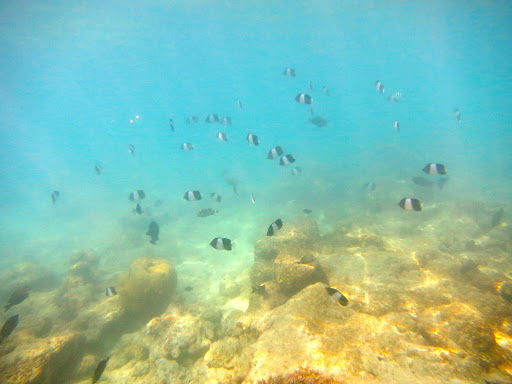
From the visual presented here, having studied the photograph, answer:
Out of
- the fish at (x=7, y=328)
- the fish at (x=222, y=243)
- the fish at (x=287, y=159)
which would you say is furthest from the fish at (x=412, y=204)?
the fish at (x=7, y=328)

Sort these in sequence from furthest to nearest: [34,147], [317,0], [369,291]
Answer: [34,147], [317,0], [369,291]

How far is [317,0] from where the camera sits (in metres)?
28.3

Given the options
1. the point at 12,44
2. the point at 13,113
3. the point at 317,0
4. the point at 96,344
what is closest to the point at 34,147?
the point at 13,113

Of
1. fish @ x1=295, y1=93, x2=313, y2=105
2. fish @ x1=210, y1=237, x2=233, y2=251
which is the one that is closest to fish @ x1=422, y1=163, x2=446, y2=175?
fish @ x1=295, y1=93, x2=313, y2=105

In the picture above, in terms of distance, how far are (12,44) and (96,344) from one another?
3688 cm

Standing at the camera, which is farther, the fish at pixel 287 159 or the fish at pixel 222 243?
the fish at pixel 287 159

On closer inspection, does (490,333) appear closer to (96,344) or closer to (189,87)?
(96,344)

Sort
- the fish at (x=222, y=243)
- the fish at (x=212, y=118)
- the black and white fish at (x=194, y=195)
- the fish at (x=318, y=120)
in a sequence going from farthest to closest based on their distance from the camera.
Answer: the fish at (x=318, y=120), the fish at (x=212, y=118), the black and white fish at (x=194, y=195), the fish at (x=222, y=243)

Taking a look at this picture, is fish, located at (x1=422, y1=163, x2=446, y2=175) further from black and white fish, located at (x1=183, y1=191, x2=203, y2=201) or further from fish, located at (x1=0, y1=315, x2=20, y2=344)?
fish, located at (x1=0, y1=315, x2=20, y2=344)

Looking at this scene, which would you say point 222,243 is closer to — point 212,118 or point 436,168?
point 436,168

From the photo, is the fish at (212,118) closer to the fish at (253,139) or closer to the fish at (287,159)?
the fish at (253,139)

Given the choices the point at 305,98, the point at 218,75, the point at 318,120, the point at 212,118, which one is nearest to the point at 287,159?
the point at 305,98

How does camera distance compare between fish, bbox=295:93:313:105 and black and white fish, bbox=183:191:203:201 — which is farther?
fish, bbox=295:93:313:105

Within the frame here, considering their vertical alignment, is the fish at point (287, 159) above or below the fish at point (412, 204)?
above
